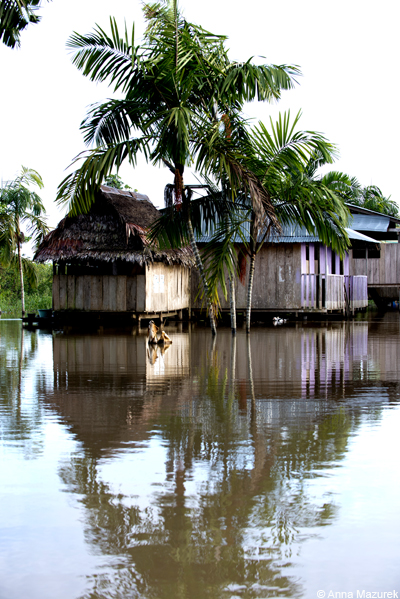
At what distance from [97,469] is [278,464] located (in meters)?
1.11

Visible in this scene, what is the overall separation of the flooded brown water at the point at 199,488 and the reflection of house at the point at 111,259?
33.4ft

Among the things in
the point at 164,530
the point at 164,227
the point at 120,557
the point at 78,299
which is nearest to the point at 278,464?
the point at 164,530

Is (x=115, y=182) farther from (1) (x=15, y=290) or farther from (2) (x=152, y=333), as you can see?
(2) (x=152, y=333)

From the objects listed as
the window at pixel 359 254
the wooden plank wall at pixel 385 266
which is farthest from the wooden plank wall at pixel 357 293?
the window at pixel 359 254

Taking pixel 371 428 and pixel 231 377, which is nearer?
pixel 371 428

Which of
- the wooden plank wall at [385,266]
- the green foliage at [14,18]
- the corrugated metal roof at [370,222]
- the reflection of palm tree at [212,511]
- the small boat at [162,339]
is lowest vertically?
the reflection of palm tree at [212,511]

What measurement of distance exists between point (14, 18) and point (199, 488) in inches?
386

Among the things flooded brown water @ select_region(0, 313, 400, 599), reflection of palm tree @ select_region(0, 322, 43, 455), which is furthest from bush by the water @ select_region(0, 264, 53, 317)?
flooded brown water @ select_region(0, 313, 400, 599)

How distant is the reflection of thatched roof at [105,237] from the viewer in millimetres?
16938

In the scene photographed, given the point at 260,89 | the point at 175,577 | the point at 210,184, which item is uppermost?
the point at 260,89

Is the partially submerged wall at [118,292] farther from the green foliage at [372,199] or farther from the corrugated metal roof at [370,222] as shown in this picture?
the green foliage at [372,199]

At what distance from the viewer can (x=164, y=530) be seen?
2.94 metres

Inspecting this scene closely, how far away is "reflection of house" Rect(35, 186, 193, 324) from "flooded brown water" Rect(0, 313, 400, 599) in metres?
10.2

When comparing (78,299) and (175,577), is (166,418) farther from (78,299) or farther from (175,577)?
(78,299)
